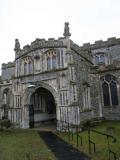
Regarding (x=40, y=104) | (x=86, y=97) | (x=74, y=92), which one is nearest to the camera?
(x=74, y=92)

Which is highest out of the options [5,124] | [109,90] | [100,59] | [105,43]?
[105,43]

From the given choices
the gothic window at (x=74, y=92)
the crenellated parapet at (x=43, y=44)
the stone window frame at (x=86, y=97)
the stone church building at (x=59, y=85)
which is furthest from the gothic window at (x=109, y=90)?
the crenellated parapet at (x=43, y=44)

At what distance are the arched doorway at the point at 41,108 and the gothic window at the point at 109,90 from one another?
6550 millimetres

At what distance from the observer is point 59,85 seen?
18703 millimetres

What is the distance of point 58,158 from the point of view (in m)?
9.09

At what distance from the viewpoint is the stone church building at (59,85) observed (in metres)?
18.3

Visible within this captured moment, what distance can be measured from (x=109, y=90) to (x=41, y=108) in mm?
8305

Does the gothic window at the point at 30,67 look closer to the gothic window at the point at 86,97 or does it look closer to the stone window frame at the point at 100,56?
the gothic window at the point at 86,97

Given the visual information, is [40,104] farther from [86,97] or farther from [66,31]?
[66,31]

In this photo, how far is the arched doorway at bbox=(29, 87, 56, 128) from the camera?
21584mm

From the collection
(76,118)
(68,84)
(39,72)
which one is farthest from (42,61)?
(76,118)

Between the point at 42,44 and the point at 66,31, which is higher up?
the point at 66,31

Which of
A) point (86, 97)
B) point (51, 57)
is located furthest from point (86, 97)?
point (51, 57)

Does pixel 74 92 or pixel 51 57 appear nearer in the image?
pixel 74 92
